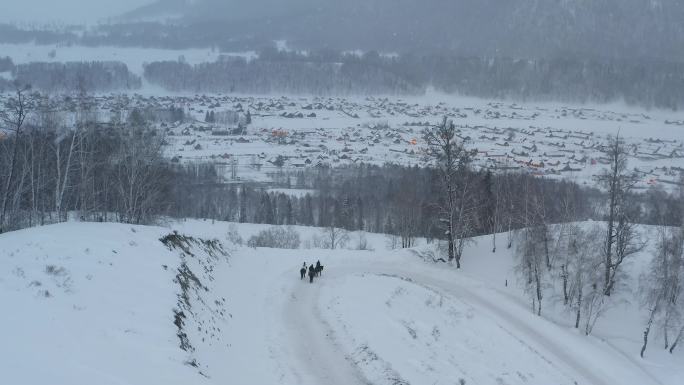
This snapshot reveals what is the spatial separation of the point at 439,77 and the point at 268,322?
153063 millimetres

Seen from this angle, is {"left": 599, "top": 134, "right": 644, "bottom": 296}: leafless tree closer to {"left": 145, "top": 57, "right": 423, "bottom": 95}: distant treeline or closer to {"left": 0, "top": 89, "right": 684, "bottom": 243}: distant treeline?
{"left": 0, "top": 89, "right": 684, "bottom": 243}: distant treeline

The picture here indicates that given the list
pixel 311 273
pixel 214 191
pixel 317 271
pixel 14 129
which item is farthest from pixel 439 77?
pixel 14 129

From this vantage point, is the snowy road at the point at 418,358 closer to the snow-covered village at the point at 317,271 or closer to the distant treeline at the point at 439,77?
the snow-covered village at the point at 317,271

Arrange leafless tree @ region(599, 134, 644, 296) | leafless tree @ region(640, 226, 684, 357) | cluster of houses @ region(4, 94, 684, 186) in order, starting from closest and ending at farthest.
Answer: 1. leafless tree @ region(640, 226, 684, 357)
2. leafless tree @ region(599, 134, 644, 296)
3. cluster of houses @ region(4, 94, 684, 186)

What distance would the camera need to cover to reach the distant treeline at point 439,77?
454ft

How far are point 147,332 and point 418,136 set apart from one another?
92765 mm

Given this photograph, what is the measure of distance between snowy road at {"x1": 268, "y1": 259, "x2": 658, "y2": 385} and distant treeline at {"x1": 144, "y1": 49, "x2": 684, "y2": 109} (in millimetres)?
126779

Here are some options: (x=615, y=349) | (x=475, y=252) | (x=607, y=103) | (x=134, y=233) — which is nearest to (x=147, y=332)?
(x=134, y=233)

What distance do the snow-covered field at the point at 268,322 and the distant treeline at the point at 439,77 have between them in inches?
5013

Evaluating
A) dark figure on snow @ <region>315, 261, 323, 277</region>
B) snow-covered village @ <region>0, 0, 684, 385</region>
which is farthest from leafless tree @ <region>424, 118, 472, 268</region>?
dark figure on snow @ <region>315, 261, 323, 277</region>

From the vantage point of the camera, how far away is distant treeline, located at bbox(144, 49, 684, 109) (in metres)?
138

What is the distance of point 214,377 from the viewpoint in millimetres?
11711

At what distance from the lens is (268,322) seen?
16.9 metres

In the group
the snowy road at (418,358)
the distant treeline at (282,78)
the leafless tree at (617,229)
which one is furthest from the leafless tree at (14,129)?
the distant treeline at (282,78)
